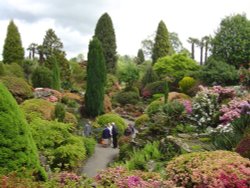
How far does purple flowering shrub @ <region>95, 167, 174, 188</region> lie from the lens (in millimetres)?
7031

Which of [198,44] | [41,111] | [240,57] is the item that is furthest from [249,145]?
[198,44]

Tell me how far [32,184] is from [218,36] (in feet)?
76.6

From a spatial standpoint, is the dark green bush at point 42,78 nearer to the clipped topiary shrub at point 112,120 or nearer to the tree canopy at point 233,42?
the clipped topiary shrub at point 112,120

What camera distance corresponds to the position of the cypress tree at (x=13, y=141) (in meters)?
7.16

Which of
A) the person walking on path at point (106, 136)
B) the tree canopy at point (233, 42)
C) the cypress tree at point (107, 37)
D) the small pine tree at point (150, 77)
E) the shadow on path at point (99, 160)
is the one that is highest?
the cypress tree at point (107, 37)

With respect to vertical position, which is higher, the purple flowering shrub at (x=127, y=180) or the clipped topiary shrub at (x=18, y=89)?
the clipped topiary shrub at (x=18, y=89)

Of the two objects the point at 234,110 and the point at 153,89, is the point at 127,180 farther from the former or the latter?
the point at 153,89

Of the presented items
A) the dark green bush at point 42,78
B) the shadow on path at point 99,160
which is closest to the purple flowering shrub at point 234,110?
the shadow on path at point 99,160

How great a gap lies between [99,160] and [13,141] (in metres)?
10.5

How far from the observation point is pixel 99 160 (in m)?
17.5

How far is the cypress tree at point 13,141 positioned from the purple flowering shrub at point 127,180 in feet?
4.31

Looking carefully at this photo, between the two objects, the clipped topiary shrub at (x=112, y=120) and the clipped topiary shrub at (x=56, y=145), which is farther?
the clipped topiary shrub at (x=112, y=120)

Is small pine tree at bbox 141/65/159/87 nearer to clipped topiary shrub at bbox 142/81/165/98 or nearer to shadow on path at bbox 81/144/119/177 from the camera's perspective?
clipped topiary shrub at bbox 142/81/165/98

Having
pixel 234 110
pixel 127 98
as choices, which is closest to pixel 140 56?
pixel 127 98
